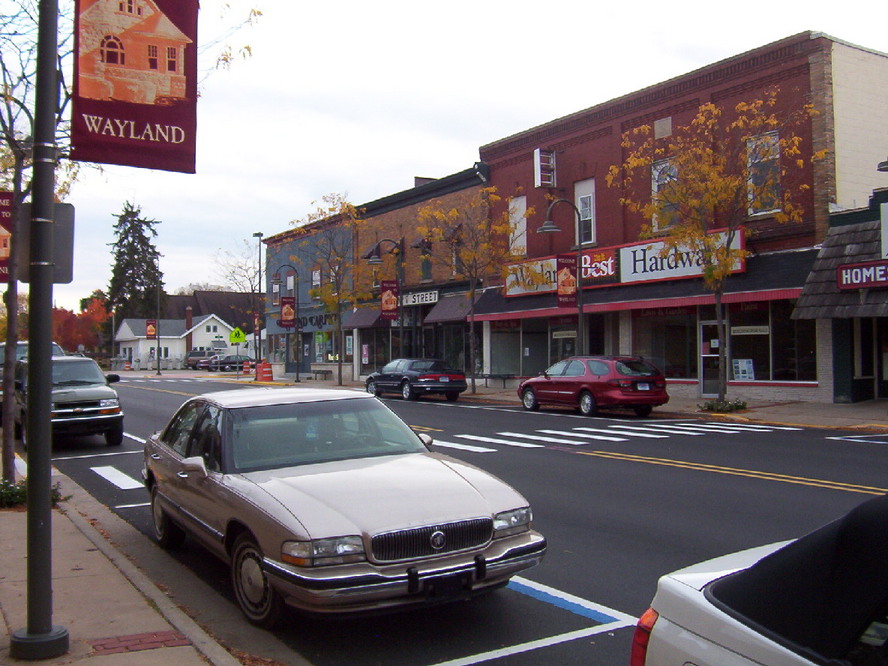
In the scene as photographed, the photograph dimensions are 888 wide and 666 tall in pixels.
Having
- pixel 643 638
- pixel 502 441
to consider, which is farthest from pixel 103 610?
pixel 502 441

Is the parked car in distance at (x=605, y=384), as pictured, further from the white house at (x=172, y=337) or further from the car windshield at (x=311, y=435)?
the white house at (x=172, y=337)

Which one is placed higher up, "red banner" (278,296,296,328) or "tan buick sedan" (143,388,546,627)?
"red banner" (278,296,296,328)

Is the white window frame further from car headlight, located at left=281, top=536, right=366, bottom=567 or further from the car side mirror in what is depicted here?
car headlight, located at left=281, top=536, right=366, bottom=567

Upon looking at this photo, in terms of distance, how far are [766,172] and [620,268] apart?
5.93m

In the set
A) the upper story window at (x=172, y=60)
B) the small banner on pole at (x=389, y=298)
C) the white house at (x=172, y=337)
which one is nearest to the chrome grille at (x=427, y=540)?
the upper story window at (x=172, y=60)

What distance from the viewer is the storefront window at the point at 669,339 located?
26062 millimetres

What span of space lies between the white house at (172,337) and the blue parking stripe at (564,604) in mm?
90253

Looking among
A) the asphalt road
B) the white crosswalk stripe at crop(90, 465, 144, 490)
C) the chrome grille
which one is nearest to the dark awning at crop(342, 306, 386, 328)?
the asphalt road

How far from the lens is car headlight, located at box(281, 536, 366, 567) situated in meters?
4.88

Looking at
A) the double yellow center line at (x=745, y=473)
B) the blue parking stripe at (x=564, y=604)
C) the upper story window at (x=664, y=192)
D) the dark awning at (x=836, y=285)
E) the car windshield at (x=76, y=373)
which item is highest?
the upper story window at (x=664, y=192)

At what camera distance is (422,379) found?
28719 mm

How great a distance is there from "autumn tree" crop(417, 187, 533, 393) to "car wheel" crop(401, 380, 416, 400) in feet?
8.56

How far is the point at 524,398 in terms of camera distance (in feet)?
80.1

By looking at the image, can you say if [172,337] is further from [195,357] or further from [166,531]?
[166,531]
